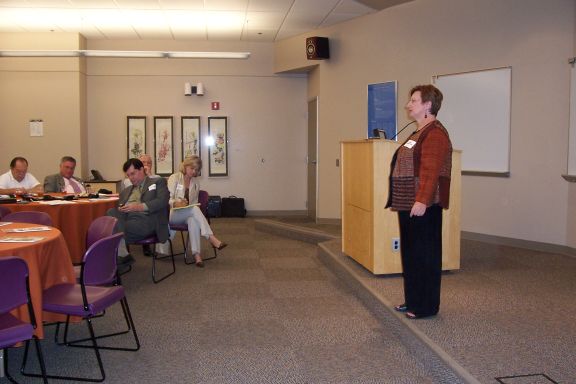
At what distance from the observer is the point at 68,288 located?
3.45 meters

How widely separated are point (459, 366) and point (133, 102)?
28.2 ft

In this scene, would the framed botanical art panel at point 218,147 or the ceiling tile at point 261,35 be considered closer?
the ceiling tile at point 261,35

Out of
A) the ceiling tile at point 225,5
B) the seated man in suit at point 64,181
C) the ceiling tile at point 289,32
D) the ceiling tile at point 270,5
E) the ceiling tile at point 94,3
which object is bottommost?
the seated man in suit at point 64,181

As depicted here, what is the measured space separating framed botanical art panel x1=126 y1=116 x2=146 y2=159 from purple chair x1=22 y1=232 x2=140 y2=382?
270 inches

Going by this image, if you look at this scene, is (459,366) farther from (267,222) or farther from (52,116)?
(52,116)

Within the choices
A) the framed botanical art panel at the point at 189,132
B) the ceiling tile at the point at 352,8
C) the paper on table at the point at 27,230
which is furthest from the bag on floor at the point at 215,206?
the paper on table at the point at 27,230

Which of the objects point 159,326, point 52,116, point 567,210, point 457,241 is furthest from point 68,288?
point 52,116

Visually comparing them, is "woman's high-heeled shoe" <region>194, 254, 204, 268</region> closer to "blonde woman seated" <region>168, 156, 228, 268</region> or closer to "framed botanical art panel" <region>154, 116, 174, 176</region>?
"blonde woman seated" <region>168, 156, 228, 268</region>

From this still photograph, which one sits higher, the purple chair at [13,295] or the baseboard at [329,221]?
the purple chair at [13,295]

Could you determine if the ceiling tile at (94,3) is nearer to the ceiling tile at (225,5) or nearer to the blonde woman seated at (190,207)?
the ceiling tile at (225,5)

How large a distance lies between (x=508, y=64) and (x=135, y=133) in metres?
6.62

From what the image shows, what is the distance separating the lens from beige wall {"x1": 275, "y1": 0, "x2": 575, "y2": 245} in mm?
6012

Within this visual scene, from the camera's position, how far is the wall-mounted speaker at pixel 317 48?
8688 millimetres

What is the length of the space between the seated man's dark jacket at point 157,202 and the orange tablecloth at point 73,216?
0.32m
